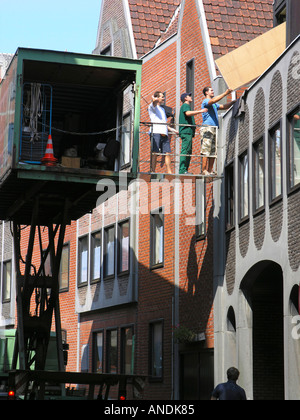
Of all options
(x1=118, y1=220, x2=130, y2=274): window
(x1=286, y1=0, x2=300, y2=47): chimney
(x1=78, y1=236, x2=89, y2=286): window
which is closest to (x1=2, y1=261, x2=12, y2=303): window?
(x1=78, y1=236, x2=89, y2=286): window

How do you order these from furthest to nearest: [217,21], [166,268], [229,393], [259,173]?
[166,268] < [217,21] < [259,173] < [229,393]

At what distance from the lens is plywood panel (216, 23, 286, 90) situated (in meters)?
25.9

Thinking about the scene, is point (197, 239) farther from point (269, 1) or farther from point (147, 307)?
point (269, 1)

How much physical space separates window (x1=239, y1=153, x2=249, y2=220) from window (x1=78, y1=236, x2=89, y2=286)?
13.6m

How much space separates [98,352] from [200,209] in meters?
10.4

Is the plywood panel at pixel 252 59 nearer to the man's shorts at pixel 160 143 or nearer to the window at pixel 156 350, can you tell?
the man's shorts at pixel 160 143

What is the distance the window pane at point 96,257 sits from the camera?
3688cm

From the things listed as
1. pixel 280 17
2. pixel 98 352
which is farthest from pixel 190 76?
pixel 98 352

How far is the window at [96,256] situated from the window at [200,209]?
8.69 m

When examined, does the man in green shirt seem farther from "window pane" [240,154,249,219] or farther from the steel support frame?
the steel support frame

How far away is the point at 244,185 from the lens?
25438 mm

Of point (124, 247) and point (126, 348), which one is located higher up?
point (124, 247)

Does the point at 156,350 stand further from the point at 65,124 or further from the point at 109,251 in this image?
the point at 65,124

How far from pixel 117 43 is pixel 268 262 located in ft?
54.0
